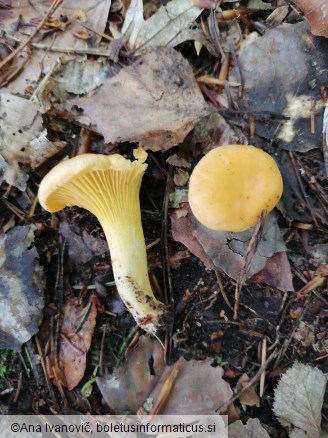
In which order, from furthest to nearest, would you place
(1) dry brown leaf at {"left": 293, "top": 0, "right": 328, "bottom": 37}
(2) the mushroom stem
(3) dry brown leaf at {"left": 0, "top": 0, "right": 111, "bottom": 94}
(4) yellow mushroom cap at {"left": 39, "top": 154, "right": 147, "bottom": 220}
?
(3) dry brown leaf at {"left": 0, "top": 0, "right": 111, "bottom": 94}
(2) the mushroom stem
(1) dry brown leaf at {"left": 293, "top": 0, "right": 328, "bottom": 37}
(4) yellow mushroom cap at {"left": 39, "top": 154, "right": 147, "bottom": 220}

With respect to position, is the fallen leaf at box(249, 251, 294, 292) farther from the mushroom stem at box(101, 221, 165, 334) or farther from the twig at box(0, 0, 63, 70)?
the twig at box(0, 0, 63, 70)

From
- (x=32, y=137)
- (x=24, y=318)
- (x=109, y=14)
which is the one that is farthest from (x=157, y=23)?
(x=24, y=318)

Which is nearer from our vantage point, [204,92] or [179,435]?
[179,435]

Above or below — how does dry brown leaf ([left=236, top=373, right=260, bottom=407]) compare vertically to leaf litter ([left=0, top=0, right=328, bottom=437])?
below

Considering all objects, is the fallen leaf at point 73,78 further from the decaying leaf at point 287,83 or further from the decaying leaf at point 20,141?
the decaying leaf at point 287,83

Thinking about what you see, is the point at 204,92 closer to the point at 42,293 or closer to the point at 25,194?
the point at 25,194

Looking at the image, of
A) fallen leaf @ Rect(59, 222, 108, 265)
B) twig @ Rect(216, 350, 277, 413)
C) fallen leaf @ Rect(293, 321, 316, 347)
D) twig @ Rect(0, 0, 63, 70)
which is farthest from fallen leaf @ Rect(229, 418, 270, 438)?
twig @ Rect(0, 0, 63, 70)
